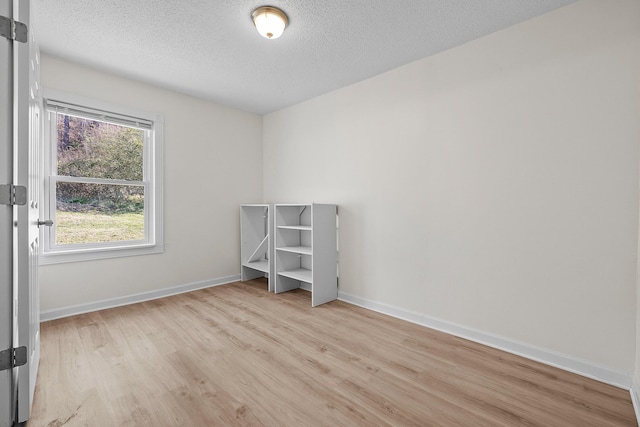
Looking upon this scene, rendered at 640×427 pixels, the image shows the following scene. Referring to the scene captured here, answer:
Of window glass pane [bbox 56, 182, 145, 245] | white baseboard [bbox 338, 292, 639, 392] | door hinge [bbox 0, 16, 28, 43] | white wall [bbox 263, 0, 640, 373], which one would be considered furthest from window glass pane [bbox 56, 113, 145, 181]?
white baseboard [bbox 338, 292, 639, 392]

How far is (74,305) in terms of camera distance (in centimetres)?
281

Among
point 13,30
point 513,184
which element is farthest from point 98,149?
point 513,184

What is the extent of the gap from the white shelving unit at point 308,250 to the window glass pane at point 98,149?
1.65 m

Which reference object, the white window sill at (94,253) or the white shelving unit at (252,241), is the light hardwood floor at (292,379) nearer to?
the white window sill at (94,253)

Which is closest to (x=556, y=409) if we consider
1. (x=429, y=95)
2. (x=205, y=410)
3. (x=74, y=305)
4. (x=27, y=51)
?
(x=205, y=410)

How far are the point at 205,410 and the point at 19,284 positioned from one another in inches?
42.6

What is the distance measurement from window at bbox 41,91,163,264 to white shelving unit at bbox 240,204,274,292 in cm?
104

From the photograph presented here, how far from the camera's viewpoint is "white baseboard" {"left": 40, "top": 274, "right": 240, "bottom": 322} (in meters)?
2.72

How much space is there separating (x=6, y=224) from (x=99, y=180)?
194 cm

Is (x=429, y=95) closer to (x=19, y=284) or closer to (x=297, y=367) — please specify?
(x=297, y=367)

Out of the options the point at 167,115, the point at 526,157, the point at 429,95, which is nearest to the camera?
the point at 526,157

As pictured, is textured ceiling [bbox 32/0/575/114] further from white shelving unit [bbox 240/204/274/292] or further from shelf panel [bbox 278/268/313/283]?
shelf panel [bbox 278/268/313/283]

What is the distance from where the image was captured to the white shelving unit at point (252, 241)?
4.04 metres

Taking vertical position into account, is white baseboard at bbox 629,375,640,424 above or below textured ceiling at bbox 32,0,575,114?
below
